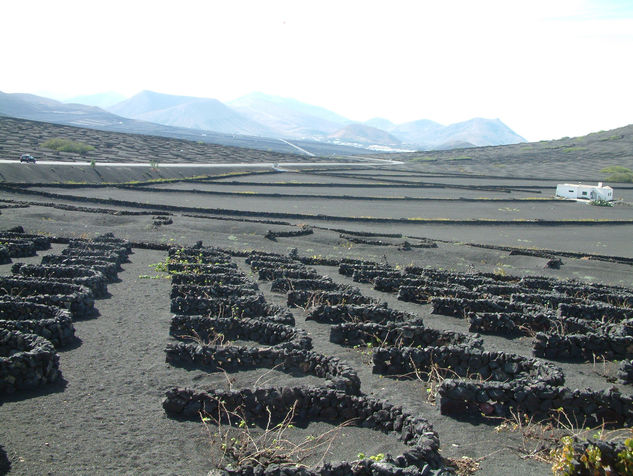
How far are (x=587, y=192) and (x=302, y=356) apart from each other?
2513 inches

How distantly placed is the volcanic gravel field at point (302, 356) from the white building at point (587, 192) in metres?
35.5

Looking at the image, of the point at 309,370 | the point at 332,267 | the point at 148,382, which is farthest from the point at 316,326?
the point at 332,267

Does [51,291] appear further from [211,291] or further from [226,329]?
[226,329]

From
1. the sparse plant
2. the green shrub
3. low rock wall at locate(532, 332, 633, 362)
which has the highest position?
the green shrub

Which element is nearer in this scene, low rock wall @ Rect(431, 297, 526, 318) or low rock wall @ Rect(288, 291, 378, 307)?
low rock wall @ Rect(431, 297, 526, 318)

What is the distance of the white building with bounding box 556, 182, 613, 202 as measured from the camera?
2596 inches

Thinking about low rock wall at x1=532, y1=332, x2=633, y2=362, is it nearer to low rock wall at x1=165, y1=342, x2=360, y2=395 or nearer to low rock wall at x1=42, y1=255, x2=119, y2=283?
low rock wall at x1=165, y1=342, x2=360, y2=395

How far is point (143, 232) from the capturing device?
34.2m

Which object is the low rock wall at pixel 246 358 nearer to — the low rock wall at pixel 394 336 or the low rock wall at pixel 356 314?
the low rock wall at pixel 394 336

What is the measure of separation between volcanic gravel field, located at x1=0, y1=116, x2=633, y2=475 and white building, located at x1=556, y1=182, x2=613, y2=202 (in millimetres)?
35514

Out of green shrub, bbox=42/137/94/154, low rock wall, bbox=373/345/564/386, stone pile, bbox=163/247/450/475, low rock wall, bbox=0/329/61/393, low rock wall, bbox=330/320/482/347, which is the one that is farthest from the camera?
green shrub, bbox=42/137/94/154

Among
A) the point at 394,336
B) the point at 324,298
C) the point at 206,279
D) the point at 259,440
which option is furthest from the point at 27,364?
the point at 206,279

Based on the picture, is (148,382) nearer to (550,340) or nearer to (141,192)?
(550,340)

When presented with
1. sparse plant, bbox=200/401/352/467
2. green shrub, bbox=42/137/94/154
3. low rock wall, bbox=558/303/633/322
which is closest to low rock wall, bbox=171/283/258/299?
Result: sparse plant, bbox=200/401/352/467
